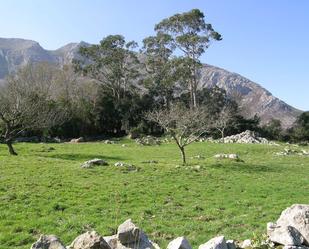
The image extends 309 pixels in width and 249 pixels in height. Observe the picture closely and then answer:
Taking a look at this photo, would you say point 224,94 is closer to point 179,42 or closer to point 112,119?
point 179,42

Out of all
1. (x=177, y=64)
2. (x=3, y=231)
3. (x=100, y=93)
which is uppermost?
(x=177, y=64)

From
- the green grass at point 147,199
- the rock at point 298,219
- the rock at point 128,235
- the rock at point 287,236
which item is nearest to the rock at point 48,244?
the rock at point 128,235

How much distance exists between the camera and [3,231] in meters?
12.3

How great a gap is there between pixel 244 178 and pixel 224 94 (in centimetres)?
5820

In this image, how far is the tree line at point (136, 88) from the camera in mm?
71000

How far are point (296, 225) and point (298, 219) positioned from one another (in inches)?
6.1

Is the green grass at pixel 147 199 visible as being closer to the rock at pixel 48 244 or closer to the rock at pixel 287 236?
the rock at pixel 287 236

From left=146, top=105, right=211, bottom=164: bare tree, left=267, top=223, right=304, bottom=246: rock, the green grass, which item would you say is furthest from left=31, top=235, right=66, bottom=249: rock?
left=146, top=105, right=211, bottom=164: bare tree

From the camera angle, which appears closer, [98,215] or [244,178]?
[98,215]

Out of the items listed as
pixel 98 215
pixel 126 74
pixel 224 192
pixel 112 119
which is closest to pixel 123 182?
pixel 224 192

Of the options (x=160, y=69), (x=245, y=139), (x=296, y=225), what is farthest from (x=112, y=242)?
(x=160, y=69)

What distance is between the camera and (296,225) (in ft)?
27.3

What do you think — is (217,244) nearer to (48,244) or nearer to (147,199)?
(48,244)

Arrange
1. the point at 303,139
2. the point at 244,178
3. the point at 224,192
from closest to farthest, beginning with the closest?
the point at 224,192 < the point at 244,178 < the point at 303,139
